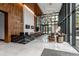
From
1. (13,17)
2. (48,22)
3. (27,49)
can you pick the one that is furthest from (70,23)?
(48,22)

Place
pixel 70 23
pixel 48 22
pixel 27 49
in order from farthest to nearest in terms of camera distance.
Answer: pixel 48 22 → pixel 70 23 → pixel 27 49

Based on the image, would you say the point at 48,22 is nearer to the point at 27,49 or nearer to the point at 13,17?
the point at 13,17

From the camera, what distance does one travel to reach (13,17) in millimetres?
12938

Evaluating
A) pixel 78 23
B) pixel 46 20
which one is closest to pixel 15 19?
pixel 78 23

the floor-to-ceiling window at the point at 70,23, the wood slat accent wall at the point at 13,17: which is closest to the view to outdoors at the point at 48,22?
the wood slat accent wall at the point at 13,17

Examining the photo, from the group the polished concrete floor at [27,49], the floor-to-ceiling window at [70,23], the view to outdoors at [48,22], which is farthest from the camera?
the view to outdoors at [48,22]

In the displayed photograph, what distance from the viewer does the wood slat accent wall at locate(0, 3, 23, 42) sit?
38.5 feet

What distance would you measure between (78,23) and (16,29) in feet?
24.7

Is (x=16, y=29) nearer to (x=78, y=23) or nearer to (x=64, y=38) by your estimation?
(x=64, y=38)

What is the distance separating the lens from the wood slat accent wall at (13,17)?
38.5 ft

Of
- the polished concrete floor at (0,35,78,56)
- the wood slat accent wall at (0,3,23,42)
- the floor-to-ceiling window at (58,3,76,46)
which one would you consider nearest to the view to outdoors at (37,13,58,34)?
the wood slat accent wall at (0,3,23,42)

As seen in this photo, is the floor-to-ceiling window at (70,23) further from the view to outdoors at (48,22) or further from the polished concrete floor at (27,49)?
the view to outdoors at (48,22)

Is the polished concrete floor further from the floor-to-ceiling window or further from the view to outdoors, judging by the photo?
the view to outdoors

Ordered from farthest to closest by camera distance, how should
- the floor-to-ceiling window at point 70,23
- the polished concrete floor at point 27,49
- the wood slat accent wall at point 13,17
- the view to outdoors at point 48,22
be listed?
the view to outdoors at point 48,22, the wood slat accent wall at point 13,17, the floor-to-ceiling window at point 70,23, the polished concrete floor at point 27,49
